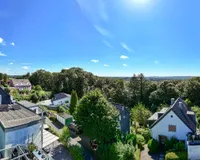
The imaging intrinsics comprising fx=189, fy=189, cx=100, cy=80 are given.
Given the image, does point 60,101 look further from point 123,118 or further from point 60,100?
point 123,118

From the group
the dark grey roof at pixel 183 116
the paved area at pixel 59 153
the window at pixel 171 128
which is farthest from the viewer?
the window at pixel 171 128

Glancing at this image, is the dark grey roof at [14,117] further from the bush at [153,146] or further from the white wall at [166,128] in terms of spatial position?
the white wall at [166,128]

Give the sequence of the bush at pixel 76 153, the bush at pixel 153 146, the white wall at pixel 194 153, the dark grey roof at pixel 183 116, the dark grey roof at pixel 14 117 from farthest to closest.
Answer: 1. the dark grey roof at pixel 183 116
2. the bush at pixel 153 146
3. the white wall at pixel 194 153
4. the bush at pixel 76 153
5. the dark grey roof at pixel 14 117

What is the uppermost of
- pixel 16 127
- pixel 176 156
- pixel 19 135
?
pixel 16 127

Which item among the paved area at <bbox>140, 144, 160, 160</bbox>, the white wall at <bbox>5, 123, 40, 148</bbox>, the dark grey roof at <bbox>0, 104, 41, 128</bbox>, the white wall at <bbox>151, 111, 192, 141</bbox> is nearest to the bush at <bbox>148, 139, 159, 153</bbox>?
the paved area at <bbox>140, 144, 160, 160</bbox>

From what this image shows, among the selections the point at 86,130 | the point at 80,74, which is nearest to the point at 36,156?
the point at 86,130

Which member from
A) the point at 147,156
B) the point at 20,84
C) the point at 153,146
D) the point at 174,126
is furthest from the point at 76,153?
the point at 20,84

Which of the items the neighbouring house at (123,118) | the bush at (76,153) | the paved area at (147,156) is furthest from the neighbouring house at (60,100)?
the bush at (76,153)
